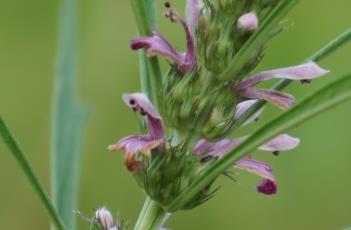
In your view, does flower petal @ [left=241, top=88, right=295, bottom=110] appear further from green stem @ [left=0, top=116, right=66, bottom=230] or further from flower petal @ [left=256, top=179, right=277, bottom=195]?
green stem @ [left=0, top=116, right=66, bottom=230]

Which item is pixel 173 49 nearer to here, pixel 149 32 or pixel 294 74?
pixel 149 32

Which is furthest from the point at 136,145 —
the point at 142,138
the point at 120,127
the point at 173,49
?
the point at 120,127

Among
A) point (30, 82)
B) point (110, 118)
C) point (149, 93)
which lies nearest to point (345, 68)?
point (110, 118)

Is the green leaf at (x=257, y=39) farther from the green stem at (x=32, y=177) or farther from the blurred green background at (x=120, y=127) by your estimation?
the blurred green background at (x=120, y=127)

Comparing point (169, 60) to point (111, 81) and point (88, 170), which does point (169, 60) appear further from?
point (111, 81)

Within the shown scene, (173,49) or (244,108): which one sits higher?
(173,49)

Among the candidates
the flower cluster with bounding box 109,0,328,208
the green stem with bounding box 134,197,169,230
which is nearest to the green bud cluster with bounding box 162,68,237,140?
the flower cluster with bounding box 109,0,328,208
